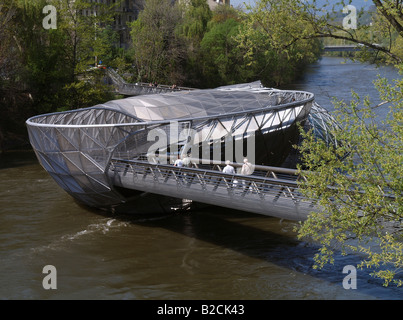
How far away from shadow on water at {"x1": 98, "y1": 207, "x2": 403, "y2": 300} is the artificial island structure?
0.98 m

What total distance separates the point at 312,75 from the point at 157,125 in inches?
2754

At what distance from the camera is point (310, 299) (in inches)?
594

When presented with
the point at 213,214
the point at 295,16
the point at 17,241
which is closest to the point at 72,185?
the point at 17,241

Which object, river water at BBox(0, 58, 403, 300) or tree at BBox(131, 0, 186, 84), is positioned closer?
river water at BBox(0, 58, 403, 300)

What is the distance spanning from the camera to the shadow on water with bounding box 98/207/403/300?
16328mm

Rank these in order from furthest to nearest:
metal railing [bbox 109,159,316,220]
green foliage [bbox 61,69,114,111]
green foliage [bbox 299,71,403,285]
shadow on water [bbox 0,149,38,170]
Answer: green foliage [bbox 61,69,114,111]
shadow on water [bbox 0,149,38,170]
metal railing [bbox 109,159,316,220]
green foliage [bbox 299,71,403,285]

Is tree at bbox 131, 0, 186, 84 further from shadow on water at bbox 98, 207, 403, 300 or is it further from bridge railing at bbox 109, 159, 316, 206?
bridge railing at bbox 109, 159, 316, 206

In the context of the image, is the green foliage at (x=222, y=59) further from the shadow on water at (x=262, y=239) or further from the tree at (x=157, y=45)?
the shadow on water at (x=262, y=239)

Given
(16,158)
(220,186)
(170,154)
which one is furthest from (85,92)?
(220,186)

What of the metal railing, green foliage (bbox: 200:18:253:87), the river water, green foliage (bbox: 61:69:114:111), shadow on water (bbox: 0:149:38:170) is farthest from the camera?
green foliage (bbox: 200:18:253:87)

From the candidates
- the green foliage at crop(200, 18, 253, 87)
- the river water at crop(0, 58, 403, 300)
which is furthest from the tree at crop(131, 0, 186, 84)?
the river water at crop(0, 58, 403, 300)

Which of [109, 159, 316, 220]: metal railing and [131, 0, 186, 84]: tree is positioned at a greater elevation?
[131, 0, 186, 84]: tree

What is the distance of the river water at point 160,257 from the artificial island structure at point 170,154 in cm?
144

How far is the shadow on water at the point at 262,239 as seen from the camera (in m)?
16.3
